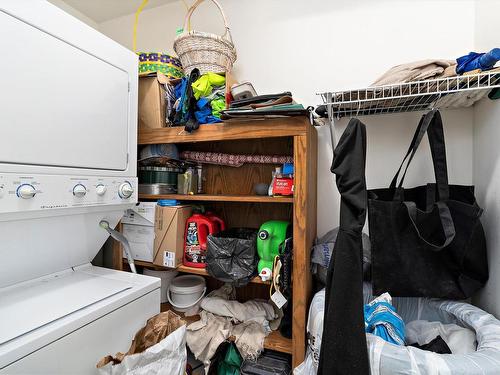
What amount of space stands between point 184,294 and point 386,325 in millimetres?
1090

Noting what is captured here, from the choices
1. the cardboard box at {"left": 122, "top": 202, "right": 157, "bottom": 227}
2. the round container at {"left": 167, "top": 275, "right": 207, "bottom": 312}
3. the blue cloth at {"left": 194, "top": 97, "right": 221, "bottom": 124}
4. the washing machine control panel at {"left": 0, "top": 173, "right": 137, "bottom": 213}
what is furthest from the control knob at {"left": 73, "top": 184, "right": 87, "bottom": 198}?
the round container at {"left": 167, "top": 275, "right": 207, "bottom": 312}

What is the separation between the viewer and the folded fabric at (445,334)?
88 centimetres

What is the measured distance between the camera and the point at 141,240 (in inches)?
58.0

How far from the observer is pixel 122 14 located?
199 centimetres

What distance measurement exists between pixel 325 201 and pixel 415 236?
1.79ft

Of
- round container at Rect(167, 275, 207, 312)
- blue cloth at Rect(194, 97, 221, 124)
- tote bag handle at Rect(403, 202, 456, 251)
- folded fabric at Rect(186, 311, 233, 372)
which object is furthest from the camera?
round container at Rect(167, 275, 207, 312)

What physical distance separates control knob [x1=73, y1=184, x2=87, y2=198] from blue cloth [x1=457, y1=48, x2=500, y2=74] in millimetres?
1536

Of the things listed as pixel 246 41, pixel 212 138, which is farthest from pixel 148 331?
pixel 246 41

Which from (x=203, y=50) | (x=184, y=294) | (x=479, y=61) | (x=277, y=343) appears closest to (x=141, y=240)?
(x=184, y=294)

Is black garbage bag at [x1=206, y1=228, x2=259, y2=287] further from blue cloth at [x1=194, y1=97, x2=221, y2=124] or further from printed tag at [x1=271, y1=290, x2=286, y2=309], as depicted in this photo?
blue cloth at [x1=194, y1=97, x2=221, y2=124]

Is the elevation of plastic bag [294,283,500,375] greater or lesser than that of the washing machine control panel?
lesser

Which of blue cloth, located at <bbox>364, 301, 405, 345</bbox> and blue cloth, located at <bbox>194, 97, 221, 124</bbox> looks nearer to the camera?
blue cloth, located at <bbox>364, 301, 405, 345</bbox>

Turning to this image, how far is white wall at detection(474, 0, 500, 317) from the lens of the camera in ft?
3.24

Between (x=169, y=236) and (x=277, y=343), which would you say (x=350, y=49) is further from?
(x=277, y=343)
